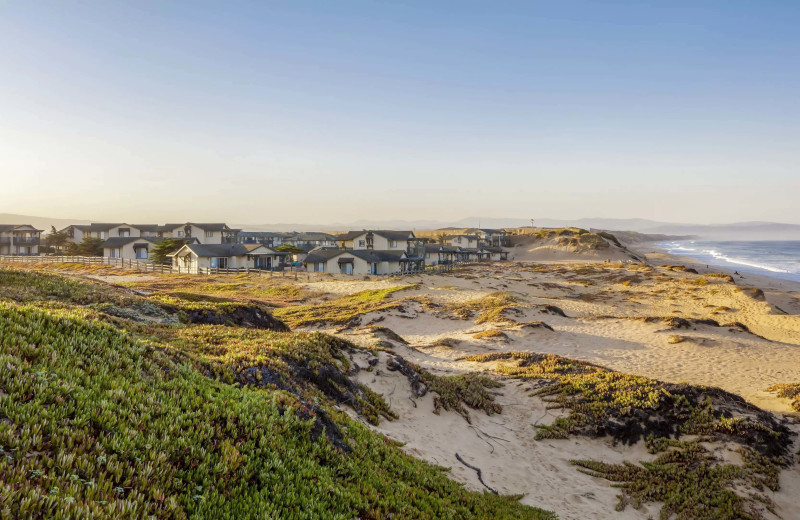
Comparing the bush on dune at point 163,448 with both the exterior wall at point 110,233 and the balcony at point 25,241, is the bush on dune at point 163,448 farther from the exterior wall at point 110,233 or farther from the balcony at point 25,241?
the balcony at point 25,241

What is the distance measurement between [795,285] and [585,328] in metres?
62.3

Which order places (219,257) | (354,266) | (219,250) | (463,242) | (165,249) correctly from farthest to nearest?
(463,242)
(165,249)
(354,266)
(219,250)
(219,257)

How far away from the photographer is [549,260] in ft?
408

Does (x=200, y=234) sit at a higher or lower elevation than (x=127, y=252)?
higher

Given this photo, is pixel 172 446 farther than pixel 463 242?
Answer: No

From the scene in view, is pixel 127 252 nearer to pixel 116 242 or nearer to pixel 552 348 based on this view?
pixel 116 242

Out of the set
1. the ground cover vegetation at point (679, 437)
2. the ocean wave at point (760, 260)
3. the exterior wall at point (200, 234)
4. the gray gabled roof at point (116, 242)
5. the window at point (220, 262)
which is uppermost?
the exterior wall at point (200, 234)

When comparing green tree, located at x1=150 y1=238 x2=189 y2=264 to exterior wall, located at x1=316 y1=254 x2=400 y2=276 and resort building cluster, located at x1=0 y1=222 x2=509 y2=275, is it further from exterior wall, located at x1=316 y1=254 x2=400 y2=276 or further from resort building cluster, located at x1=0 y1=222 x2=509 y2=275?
exterior wall, located at x1=316 y1=254 x2=400 y2=276

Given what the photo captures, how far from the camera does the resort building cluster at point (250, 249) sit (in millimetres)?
72125

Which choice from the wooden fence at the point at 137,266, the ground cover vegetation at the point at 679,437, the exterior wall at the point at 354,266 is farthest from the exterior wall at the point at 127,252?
the ground cover vegetation at the point at 679,437

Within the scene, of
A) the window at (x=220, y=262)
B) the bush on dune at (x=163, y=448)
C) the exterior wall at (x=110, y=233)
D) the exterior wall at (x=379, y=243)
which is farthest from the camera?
the exterior wall at (x=379, y=243)

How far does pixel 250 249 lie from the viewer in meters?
73.1

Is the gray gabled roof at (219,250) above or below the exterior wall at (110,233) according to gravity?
below

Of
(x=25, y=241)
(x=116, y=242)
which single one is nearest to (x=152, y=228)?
(x=116, y=242)
